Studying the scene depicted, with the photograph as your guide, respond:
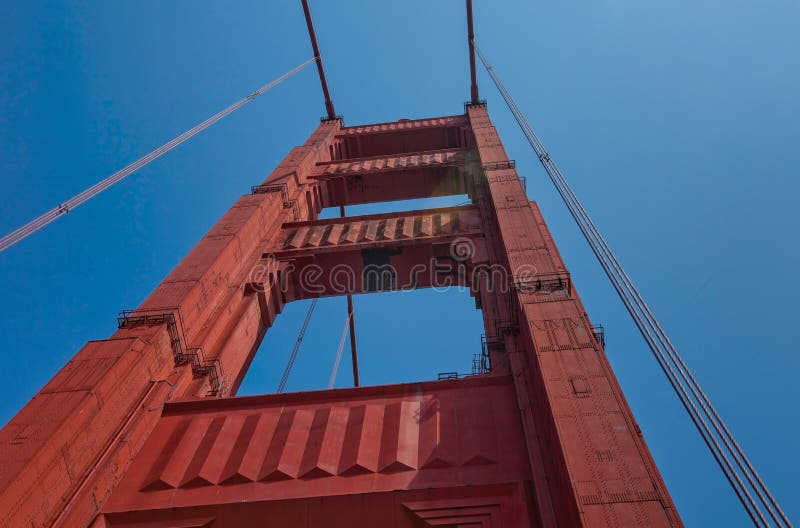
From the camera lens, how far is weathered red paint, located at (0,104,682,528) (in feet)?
20.5

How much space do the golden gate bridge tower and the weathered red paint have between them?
25mm

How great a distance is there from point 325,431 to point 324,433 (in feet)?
0.14

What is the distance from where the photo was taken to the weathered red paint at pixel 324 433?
20.5ft

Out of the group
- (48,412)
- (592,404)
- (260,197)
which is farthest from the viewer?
(260,197)

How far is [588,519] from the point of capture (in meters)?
5.20

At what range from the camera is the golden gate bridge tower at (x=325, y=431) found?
20.5 ft

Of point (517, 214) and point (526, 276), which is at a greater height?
point (517, 214)

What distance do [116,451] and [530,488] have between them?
18.8 ft

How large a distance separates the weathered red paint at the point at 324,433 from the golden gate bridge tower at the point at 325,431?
3cm

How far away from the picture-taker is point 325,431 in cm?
816

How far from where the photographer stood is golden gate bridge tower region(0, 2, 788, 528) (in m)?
6.25

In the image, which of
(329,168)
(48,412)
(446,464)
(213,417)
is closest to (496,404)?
(446,464)

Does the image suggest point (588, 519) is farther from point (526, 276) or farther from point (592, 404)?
point (526, 276)

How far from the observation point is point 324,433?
26.6ft
